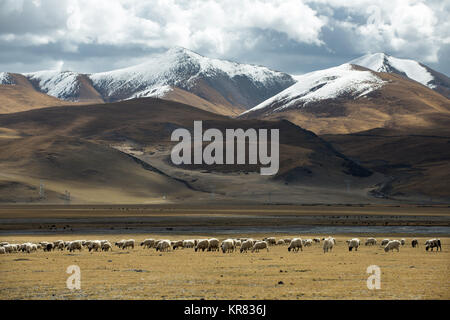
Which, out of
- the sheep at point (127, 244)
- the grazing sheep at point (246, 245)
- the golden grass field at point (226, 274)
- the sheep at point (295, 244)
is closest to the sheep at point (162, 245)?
the golden grass field at point (226, 274)

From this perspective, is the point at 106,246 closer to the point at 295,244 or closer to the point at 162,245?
the point at 162,245

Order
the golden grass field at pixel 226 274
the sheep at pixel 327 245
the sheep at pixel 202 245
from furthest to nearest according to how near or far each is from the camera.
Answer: the sheep at pixel 202 245 < the sheep at pixel 327 245 < the golden grass field at pixel 226 274

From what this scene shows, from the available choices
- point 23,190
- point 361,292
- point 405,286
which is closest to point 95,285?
point 361,292

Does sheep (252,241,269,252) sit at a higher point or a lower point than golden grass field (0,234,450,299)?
higher

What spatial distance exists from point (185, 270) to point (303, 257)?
11.3 meters

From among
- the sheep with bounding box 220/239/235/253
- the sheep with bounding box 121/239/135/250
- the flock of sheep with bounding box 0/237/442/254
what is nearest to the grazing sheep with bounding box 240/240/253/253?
the flock of sheep with bounding box 0/237/442/254

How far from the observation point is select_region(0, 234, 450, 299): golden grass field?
27906 millimetres

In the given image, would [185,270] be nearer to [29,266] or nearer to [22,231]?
[29,266]

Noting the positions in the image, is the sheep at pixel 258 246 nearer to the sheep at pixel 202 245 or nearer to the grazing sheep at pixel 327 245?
the sheep at pixel 202 245

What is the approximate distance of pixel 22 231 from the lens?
271 feet

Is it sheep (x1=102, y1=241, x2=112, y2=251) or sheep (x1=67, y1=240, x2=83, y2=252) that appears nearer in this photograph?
sheep (x1=67, y1=240, x2=83, y2=252)

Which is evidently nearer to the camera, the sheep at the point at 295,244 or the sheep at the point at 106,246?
the sheep at the point at 295,244

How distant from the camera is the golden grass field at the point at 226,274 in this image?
2791 centimetres

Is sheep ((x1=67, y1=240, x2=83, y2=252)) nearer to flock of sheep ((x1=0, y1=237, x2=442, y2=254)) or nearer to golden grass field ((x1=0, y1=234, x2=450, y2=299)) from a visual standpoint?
flock of sheep ((x1=0, y1=237, x2=442, y2=254))
